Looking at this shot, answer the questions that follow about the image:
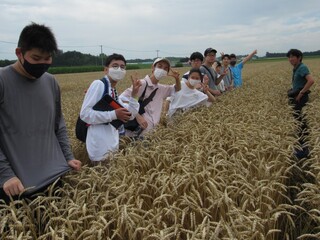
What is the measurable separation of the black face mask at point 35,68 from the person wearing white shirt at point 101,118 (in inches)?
41.8

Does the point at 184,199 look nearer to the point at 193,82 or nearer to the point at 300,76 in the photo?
the point at 193,82

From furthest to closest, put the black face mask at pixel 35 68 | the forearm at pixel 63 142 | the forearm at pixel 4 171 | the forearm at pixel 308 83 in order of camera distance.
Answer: the forearm at pixel 308 83 < the forearm at pixel 63 142 < the black face mask at pixel 35 68 < the forearm at pixel 4 171

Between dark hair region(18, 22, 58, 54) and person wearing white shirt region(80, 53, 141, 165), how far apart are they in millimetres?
1133

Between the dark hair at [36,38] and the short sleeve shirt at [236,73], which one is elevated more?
the dark hair at [36,38]

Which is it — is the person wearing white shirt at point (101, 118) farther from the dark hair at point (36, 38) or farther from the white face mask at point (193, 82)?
the white face mask at point (193, 82)

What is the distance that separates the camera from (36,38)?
7.51ft

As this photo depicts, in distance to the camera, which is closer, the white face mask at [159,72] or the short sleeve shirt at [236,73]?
the white face mask at [159,72]

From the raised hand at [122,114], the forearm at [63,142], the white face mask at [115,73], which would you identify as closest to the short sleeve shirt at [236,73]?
the white face mask at [115,73]

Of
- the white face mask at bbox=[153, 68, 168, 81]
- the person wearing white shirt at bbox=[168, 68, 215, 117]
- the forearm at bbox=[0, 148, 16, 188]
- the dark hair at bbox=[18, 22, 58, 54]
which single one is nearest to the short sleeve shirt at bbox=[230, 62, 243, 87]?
the person wearing white shirt at bbox=[168, 68, 215, 117]

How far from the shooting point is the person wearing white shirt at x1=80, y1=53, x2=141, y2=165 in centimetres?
346

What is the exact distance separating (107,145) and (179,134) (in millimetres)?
1073

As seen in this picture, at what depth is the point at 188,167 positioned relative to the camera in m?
2.80

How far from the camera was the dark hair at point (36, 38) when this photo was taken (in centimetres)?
229

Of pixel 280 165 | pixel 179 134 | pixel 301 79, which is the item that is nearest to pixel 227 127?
pixel 179 134
